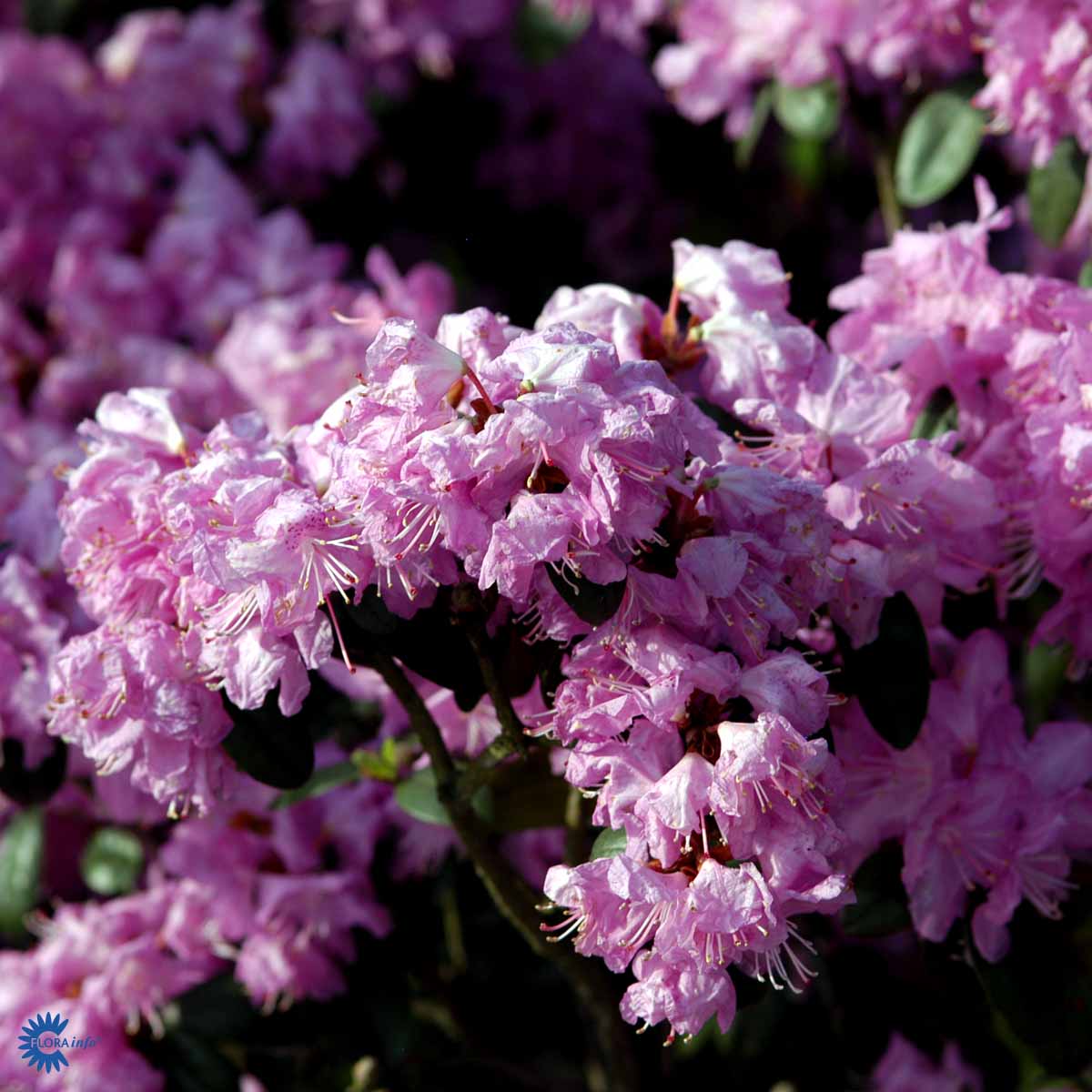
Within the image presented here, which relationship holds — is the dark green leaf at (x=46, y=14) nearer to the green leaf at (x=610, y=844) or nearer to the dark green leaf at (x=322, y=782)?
the dark green leaf at (x=322, y=782)

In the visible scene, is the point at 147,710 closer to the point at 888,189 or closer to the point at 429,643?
the point at 429,643

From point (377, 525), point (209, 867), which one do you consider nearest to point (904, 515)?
point (377, 525)

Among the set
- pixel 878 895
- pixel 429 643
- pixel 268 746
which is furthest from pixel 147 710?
pixel 878 895

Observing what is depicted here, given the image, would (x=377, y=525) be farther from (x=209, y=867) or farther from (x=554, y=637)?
(x=209, y=867)

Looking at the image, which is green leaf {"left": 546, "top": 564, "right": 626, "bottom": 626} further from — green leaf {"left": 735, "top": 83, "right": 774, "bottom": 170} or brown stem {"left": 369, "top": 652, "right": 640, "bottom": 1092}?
green leaf {"left": 735, "top": 83, "right": 774, "bottom": 170}

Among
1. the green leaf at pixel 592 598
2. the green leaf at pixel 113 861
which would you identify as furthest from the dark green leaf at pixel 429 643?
the green leaf at pixel 113 861
